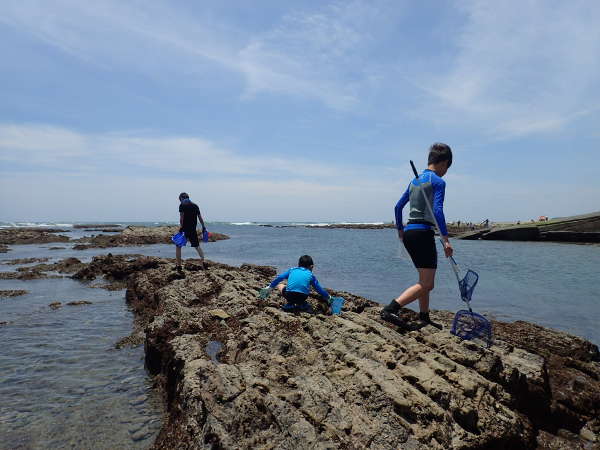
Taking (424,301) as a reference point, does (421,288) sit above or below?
above

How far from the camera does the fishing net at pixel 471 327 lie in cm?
538

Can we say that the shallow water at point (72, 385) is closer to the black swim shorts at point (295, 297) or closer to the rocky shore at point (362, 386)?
the rocky shore at point (362, 386)

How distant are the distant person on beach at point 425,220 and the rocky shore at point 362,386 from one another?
0.67 m

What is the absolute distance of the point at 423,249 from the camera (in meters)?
5.71

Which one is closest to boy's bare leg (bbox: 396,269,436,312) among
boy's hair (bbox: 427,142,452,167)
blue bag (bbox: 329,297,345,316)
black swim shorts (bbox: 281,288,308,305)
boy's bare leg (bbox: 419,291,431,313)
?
boy's bare leg (bbox: 419,291,431,313)

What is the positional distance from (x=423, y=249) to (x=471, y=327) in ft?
4.68

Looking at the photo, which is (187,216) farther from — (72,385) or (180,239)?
(72,385)

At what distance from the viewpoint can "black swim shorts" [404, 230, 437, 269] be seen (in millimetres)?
5695

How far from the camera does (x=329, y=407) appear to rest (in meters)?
3.83

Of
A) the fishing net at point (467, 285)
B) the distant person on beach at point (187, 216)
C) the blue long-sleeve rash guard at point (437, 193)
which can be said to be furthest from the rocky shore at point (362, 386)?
the distant person on beach at point (187, 216)

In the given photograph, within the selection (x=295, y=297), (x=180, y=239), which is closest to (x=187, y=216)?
(x=180, y=239)

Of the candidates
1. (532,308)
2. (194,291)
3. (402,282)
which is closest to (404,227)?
(194,291)

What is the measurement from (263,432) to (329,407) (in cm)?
75

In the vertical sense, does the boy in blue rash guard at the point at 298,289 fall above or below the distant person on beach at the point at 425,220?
below
